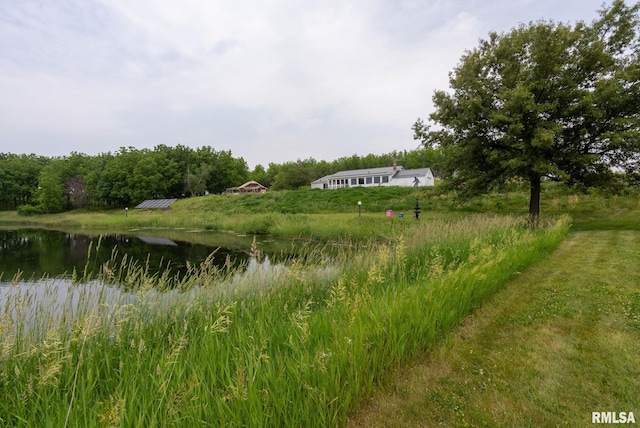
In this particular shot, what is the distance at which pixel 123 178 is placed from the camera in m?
49.5

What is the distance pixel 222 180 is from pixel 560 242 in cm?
5772

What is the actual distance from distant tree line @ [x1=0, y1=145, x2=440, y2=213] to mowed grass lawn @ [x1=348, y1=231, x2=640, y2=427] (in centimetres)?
5191

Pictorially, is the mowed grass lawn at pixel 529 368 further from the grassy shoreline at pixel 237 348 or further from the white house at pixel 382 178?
the white house at pixel 382 178

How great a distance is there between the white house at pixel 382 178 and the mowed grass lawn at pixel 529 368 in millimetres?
41383

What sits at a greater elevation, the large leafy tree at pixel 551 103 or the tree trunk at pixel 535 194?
the large leafy tree at pixel 551 103

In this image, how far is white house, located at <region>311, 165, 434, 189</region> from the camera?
1835 inches

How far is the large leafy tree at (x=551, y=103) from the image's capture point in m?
11.3

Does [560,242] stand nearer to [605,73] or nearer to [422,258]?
[422,258]

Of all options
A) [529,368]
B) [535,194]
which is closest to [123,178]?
[535,194]

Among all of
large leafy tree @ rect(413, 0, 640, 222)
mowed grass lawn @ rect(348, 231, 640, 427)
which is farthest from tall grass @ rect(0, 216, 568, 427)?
large leafy tree @ rect(413, 0, 640, 222)

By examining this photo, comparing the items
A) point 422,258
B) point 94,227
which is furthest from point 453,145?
point 94,227

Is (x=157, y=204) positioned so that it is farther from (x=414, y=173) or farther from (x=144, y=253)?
(x=414, y=173)

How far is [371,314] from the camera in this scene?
2910 mm
